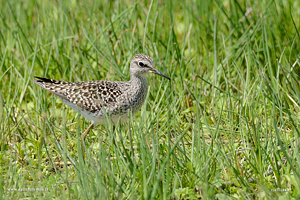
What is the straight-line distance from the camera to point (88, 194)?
3398mm

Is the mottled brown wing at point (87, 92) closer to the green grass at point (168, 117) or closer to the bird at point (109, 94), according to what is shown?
the bird at point (109, 94)

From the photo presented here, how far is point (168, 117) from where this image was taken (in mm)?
4156

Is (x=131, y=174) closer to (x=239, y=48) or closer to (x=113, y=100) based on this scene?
(x=113, y=100)

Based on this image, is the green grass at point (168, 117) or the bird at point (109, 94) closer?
the green grass at point (168, 117)

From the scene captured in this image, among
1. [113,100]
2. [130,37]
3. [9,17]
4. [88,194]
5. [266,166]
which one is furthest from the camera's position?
[9,17]

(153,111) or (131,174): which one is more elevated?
(153,111)

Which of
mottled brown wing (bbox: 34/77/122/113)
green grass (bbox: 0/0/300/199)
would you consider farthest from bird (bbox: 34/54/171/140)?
green grass (bbox: 0/0/300/199)

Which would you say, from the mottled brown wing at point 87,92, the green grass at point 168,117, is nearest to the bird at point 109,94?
the mottled brown wing at point 87,92

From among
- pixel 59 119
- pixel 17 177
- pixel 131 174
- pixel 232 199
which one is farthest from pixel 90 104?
pixel 232 199

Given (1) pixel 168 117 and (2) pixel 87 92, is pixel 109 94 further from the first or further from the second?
(1) pixel 168 117

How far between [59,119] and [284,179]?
3.58 m

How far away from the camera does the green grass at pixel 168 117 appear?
369 centimetres

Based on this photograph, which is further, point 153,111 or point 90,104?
point 153,111

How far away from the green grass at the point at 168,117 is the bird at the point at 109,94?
26cm
